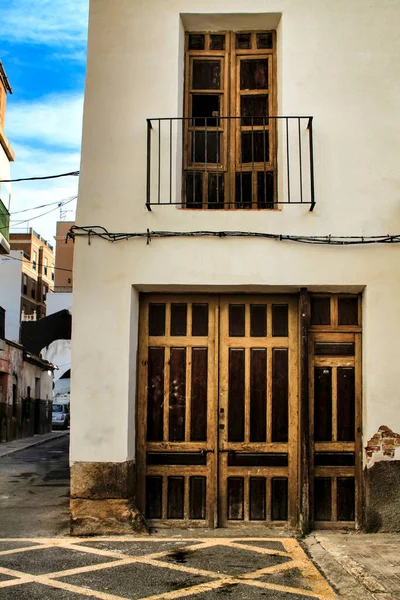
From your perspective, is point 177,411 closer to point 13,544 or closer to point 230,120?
point 13,544

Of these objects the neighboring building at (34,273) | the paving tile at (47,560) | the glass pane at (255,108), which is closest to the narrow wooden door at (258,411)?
the paving tile at (47,560)

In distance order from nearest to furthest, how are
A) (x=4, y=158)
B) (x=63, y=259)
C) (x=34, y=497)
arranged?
(x=34, y=497), (x=4, y=158), (x=63, y=259)

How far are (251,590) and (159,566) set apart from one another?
3.37 ft

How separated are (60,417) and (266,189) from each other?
37.3 meters

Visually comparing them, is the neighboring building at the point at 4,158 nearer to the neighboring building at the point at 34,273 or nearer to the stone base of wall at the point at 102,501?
the stone base of wall at the point at 102,501

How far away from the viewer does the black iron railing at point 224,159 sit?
26.6ft

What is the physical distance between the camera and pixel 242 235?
25.8 feet

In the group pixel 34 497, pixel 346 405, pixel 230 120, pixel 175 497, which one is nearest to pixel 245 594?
pixel 175 497

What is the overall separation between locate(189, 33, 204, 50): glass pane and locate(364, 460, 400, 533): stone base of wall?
5337 mm

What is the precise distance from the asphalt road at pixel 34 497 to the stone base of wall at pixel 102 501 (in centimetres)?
40

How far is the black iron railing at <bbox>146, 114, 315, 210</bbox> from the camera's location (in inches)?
319

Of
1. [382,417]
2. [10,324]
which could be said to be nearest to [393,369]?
[382,417]

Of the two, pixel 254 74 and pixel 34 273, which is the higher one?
pixel 34 273

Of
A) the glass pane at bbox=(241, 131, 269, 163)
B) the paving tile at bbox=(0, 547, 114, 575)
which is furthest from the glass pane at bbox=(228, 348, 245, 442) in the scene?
the glass pane at bbox=(241, 131, 269, 163)
